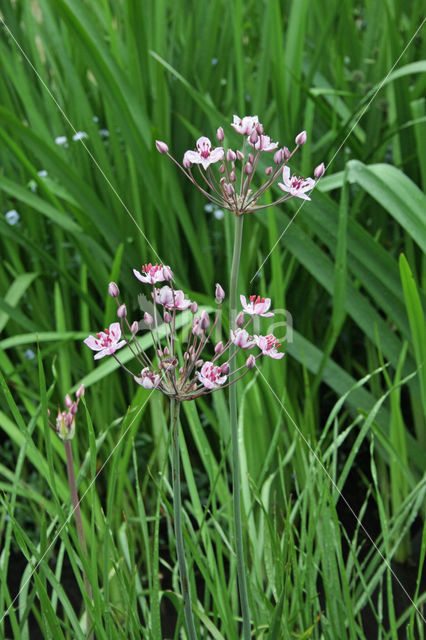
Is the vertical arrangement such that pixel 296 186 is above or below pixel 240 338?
above

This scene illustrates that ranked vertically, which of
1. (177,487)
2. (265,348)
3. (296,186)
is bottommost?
(177,487)

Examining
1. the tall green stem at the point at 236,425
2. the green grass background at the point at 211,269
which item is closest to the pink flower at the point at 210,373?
the tall green stem at the point at 236,425

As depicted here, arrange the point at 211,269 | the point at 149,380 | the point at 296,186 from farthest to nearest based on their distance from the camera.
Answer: the point at 211,269, the point at 296,186, the point at 149,380

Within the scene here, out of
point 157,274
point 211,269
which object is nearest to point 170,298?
point 157,274

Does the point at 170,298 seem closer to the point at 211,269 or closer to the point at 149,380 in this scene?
the point at 149,380

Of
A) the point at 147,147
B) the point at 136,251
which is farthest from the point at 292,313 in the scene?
the point at 147,147

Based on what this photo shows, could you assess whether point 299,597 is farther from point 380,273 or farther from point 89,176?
point 89,176

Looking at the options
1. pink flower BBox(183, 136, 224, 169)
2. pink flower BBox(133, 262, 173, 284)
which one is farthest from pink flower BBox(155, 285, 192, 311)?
pink flower BBox(183, 136, 224, 169)
